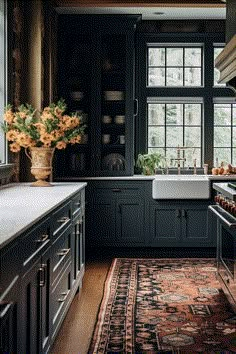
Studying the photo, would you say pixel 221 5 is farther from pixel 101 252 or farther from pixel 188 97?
pixel 101 252

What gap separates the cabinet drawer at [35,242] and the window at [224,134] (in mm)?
4579

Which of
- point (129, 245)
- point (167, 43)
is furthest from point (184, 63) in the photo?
point (129, 245)

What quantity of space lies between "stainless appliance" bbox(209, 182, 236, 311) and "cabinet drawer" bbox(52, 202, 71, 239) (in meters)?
1.08

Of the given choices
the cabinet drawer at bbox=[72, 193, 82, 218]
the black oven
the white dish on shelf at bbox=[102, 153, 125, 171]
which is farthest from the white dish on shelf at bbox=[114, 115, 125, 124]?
the black oven

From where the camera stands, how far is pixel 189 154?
784 cm

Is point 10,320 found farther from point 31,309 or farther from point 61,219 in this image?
point 61,219

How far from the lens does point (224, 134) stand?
7801 mm

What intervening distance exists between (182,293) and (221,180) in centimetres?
210

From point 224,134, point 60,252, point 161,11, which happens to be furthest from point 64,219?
point 224,134

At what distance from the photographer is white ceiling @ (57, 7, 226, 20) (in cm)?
696

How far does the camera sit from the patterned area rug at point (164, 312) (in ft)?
12.8

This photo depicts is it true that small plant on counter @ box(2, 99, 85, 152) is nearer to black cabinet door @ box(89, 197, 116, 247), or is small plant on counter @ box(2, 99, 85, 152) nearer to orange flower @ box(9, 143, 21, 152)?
orange flower @ box(9, 143, 21, 152)

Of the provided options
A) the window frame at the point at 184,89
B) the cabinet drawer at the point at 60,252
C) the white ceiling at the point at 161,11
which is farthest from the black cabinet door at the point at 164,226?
the cabinet drawer at the point at 60,252

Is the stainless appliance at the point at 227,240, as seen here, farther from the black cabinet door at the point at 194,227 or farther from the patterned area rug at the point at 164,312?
the black cabinet door at the point at 194,227
